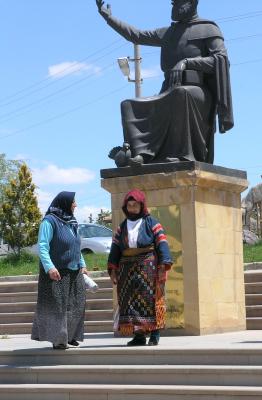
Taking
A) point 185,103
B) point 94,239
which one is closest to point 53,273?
point 185,103

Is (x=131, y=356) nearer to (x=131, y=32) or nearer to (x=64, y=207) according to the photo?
(x=64, y=207)

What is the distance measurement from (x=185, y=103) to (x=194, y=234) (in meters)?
1.60

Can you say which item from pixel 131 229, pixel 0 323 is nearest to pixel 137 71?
pixel 0 323

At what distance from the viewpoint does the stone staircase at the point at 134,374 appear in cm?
747

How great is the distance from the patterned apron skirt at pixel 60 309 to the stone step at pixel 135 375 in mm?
355

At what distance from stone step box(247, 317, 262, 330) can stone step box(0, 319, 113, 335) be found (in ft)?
6.53

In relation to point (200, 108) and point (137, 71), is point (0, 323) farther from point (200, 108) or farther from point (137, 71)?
point (137, 71)

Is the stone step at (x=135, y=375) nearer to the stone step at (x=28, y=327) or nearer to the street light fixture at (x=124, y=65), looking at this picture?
the stone step at (x=28, y=327)

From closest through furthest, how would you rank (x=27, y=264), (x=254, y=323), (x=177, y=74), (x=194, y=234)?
(x=194, y=234)
(x=177, y=74)
(x=254, y=323)
(x=27, y=264)

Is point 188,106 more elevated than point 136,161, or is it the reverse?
point 188,106

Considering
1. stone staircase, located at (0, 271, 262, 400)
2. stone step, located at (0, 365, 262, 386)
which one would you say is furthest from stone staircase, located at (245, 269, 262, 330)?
stone step, located at (0, 365, 262, 386)

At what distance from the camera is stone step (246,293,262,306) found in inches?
480

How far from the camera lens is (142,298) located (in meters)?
8.70

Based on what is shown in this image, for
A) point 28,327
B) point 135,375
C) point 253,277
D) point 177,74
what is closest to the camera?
point 135,375
